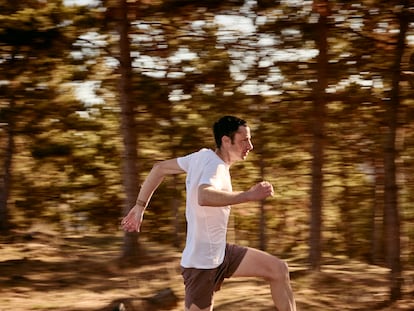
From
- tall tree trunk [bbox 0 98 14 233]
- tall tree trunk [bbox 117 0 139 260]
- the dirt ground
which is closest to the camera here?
the dirt ground

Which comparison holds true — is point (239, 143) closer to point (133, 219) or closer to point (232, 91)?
point (133, 219)

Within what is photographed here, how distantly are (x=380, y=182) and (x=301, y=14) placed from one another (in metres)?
5.86

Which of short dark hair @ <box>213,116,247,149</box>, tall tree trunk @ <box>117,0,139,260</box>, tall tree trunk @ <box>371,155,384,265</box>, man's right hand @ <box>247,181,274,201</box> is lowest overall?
tall tree trunk @ <box>371,155,384,265</box>

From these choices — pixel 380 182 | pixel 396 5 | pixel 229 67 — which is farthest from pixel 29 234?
pixel 396 5

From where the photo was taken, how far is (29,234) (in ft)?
58.4

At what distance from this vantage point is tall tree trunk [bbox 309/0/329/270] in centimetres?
1170

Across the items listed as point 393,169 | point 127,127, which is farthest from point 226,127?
point 127,127

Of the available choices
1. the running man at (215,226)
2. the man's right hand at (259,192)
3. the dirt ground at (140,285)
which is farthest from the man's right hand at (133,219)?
the dirt ground at (140,285)

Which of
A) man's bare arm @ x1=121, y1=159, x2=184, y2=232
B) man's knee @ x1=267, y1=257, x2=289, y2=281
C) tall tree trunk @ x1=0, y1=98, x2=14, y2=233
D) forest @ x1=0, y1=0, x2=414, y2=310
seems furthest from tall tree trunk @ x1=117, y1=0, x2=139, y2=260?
man's knee @ x1=267, y1=257, x2=289, y2=281

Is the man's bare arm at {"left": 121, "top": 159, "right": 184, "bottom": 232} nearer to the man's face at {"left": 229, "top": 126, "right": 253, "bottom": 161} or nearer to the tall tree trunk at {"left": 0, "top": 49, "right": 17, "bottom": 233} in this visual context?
the man's face at {"left": 229, "top": 126, "right": 253, "bottom": 161}

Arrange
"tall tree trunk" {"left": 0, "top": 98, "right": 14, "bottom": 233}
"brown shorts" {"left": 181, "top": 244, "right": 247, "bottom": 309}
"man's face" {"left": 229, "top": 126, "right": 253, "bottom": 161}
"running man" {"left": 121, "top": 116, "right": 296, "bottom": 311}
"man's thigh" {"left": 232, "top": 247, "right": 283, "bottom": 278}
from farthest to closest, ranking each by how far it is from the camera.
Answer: "tall tree trunk" {"left": 0, "top": 98, "right": 14, "bottom": 233}, "man's thigh" {"left": 232, "top": 247, "right": 283, "bottom": 278}, "brown shorts" {"left": 181, "top": 244, "right": 247, "bottom": 309}, "man's face" {"left": 229, "top": 126, "right": 253, "bottom": 161}, "running man" {"left": 121, "top": 116, "right": 296, "bottom": 311}

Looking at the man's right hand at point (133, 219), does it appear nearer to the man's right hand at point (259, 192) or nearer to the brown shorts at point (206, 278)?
the brown shorts at point (206, 278)

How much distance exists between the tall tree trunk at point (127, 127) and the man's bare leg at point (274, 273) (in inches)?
335

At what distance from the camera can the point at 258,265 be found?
17.9 feet
